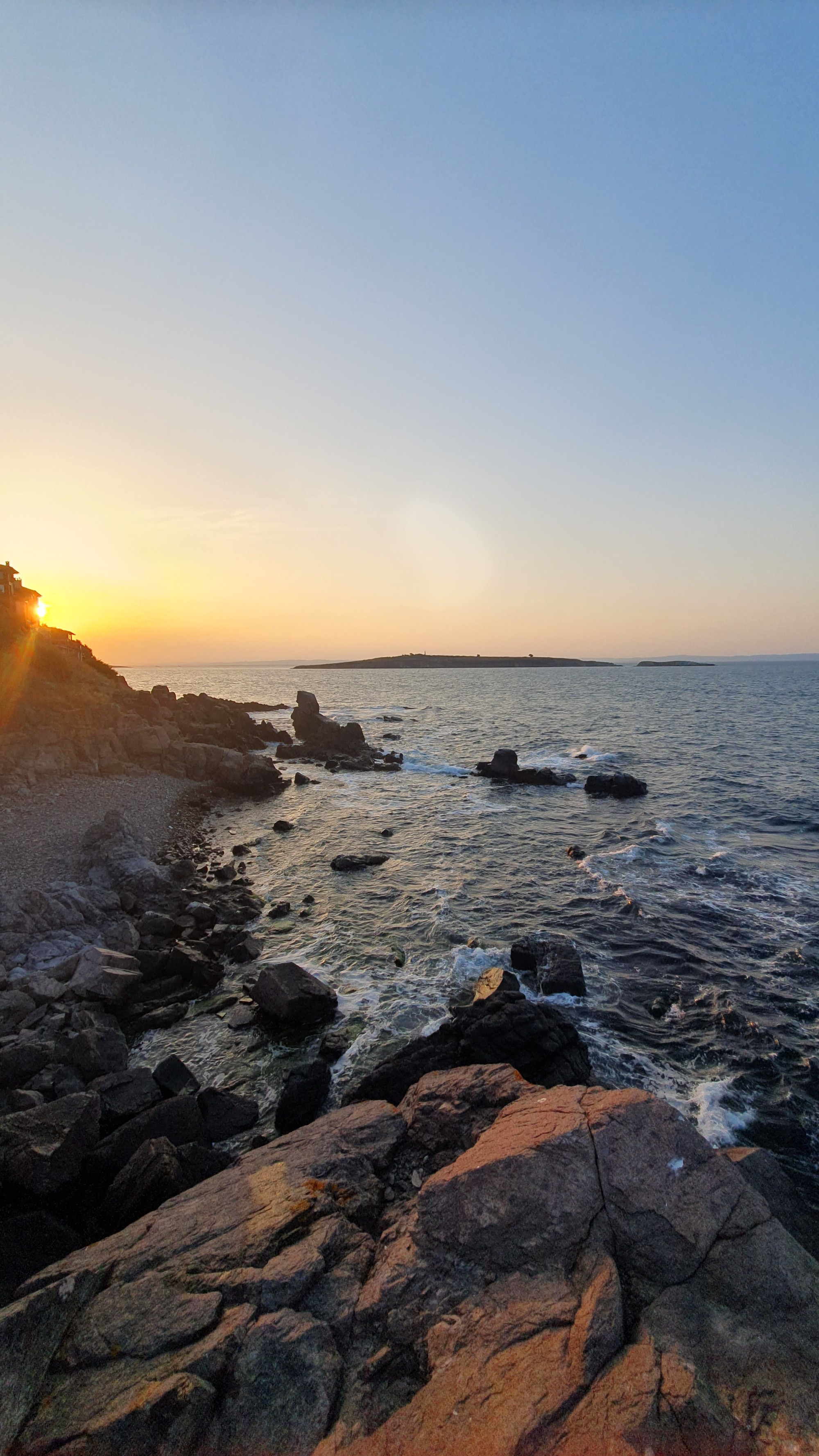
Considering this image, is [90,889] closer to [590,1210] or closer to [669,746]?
[590,1210]

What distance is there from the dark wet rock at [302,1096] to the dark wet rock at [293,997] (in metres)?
2.59

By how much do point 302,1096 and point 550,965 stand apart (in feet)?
27.4

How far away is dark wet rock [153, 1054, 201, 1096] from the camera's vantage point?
12547 millimetres

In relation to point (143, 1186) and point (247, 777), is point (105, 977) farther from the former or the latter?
point (247, 777)

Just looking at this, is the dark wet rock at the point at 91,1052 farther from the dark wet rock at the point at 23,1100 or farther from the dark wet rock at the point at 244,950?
the dark wet rock at the point at 244,950

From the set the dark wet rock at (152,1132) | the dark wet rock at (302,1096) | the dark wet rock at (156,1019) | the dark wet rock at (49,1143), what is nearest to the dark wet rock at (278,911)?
the dark wet rock at (156,1019)

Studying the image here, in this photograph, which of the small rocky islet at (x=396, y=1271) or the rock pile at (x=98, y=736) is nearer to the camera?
the small rocky islet at (x=396, y=1271)

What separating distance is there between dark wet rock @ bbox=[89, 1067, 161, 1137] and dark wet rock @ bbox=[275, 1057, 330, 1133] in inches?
103

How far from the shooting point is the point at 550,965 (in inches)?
687

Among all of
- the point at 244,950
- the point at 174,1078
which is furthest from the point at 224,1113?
the point at 244,950

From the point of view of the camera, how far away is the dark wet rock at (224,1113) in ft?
39.4

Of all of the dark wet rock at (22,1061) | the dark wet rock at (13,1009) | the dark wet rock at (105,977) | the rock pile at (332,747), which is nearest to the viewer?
the dark wet rock at (22,1061)

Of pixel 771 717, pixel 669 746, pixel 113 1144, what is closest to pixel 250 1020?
pixel 113 1144

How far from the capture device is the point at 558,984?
1681cm
